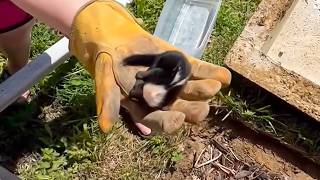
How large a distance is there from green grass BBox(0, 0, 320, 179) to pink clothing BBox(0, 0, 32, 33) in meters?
0.37

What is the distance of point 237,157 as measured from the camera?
2.01m

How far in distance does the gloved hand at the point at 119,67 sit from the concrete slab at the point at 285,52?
30.8 inches

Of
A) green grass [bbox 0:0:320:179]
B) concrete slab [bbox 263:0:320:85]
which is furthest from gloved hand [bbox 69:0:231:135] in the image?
concrete slab [bbox 263:0:320:85]

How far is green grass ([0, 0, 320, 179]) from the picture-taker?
1933mm

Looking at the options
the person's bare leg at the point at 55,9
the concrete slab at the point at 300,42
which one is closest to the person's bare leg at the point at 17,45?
the person's bare leg at the point at 55,9

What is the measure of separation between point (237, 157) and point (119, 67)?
36.7 inches

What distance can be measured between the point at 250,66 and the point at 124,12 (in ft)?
2.81

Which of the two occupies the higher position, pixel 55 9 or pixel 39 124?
pixel 55 9

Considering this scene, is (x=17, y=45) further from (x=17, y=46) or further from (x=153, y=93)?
(x=153, y=93)

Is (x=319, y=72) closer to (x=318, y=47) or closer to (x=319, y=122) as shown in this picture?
(x=318, y=47)

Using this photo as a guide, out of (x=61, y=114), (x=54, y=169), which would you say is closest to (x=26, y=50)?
(x=61, y=114)

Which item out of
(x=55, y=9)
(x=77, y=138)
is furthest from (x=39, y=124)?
(x=55, y=9)

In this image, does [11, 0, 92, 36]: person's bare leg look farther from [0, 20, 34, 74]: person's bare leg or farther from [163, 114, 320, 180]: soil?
[163, 114, 320, 180]: soil

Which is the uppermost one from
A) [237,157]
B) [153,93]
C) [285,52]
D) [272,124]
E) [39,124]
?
[153,93]
